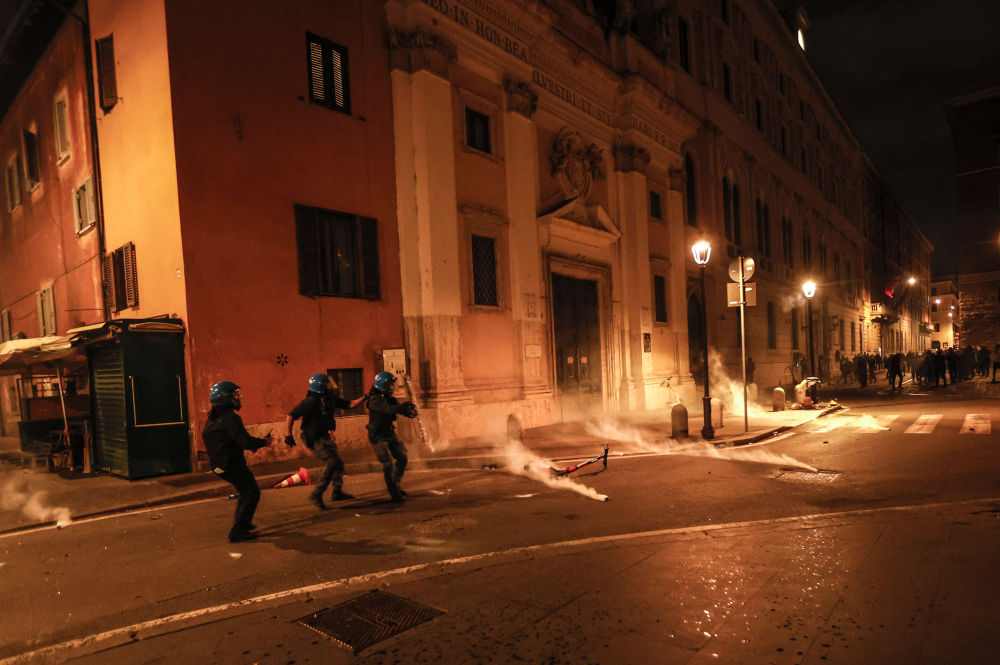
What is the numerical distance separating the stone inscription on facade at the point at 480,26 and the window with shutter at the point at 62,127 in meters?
9.43

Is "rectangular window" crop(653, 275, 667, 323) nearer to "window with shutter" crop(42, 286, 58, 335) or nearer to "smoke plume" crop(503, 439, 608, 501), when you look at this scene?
"smoke plume" crop(503, 439, 608, 501)

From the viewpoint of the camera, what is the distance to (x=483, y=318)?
14758mm

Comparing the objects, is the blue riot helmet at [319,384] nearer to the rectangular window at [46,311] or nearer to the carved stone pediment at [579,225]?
the carved stone pediment at [579,225]

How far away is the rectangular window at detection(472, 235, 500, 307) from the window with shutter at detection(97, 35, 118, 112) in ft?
26.9

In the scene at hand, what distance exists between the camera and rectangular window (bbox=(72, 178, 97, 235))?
13.3 meters

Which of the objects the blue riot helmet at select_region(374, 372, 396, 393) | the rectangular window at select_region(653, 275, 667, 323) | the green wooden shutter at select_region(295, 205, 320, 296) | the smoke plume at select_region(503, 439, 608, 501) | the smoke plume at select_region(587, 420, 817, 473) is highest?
the green wooden shutter at select_region(295, 205, 320, 296)

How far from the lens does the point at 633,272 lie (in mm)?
20094

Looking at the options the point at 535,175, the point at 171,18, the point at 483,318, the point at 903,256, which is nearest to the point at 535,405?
the point at 483,318

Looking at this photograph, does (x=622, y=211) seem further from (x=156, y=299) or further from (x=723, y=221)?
(x=156, y=299)

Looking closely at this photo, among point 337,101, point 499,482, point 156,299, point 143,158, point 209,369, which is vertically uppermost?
point 337,101

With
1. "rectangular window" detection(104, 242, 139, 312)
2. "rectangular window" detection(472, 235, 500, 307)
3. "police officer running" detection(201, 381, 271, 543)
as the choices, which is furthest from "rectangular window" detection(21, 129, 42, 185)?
"police officer running" detection(201, 381, 271, 543)

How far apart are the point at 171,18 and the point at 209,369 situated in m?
6.13

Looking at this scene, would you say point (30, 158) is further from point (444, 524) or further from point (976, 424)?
point (976, 424)

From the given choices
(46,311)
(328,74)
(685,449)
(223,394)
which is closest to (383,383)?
(223,394)
